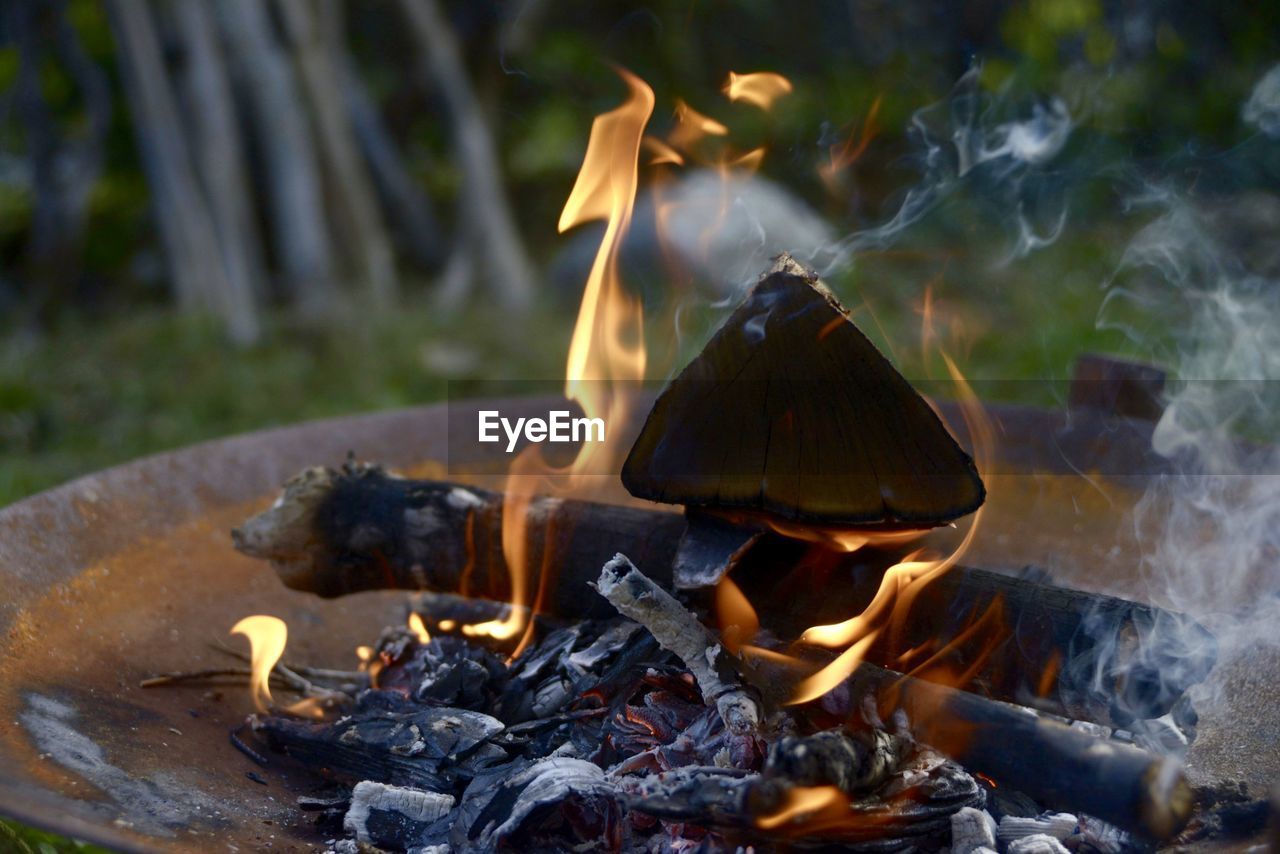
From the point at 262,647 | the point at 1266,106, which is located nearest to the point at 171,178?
the point at 262,647

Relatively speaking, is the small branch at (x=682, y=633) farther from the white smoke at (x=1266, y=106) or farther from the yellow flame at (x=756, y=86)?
the white smoke at (x=1266, y=106)

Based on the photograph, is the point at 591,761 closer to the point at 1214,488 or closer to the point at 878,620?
the point at 878,620

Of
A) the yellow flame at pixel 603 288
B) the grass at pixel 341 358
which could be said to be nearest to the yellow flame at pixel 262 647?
the yellow flame at pixel 603 288

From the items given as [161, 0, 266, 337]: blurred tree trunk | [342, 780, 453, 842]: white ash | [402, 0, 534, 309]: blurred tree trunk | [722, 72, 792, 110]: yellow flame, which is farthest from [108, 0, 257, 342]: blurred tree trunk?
[342, 780, 453, 842]: white ash

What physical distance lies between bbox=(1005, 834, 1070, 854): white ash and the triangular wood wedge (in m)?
0.43

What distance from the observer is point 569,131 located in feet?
24.0

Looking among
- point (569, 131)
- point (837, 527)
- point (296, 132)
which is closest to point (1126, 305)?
point (569, 131)

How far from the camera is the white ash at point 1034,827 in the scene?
1447 millimetres

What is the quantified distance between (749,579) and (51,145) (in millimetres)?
5387

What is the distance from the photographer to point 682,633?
1.55 m

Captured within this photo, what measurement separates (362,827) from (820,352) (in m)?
→ 0.94

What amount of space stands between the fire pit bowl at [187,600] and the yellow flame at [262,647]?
0.03 meters

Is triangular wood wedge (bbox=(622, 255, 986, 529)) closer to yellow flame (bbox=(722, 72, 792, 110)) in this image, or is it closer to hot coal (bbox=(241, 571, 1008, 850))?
hot coal (bbox=(241, 571, 1008, 850))

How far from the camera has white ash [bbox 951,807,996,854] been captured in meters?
1.41
